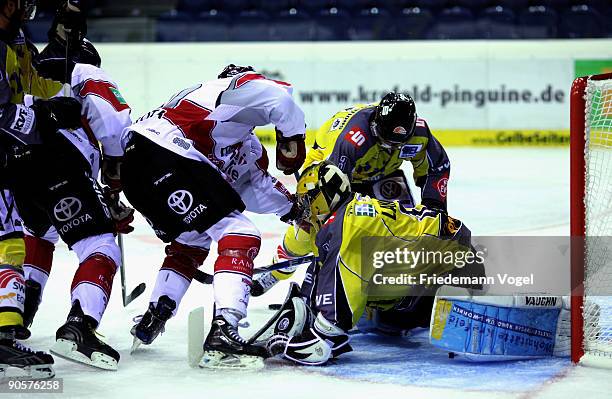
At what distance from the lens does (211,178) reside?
309 centimetres

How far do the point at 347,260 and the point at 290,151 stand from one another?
40cm

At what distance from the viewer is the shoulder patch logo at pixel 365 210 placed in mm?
3080

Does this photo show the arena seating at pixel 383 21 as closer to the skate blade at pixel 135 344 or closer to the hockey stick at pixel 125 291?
the hockey stick at pixel 125 291

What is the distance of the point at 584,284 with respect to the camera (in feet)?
9.92

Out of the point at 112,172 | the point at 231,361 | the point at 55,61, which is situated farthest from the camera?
the point at 112,172

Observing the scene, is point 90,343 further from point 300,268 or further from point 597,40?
point 597,40

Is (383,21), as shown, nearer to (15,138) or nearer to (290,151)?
(290,151)

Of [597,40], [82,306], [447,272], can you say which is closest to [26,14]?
[82,306]

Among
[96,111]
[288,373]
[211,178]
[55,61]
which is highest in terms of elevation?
[55,61]

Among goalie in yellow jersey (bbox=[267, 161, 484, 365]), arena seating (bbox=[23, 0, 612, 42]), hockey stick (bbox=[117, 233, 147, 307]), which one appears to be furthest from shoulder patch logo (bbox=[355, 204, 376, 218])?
arena seating (bbox=[23, 0, 612, 42])

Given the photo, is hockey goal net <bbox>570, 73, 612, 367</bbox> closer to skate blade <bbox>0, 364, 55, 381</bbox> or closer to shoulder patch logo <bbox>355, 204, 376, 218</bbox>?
shoulder patch logo <bbox>355, 204, 376, 218</bbox>

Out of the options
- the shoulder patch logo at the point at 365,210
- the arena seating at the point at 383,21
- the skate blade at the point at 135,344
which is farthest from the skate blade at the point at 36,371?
the arena seating at the point at 383,21

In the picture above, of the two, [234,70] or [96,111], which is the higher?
[234,70]

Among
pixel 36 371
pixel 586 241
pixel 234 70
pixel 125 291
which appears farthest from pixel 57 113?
pixel 586 241
